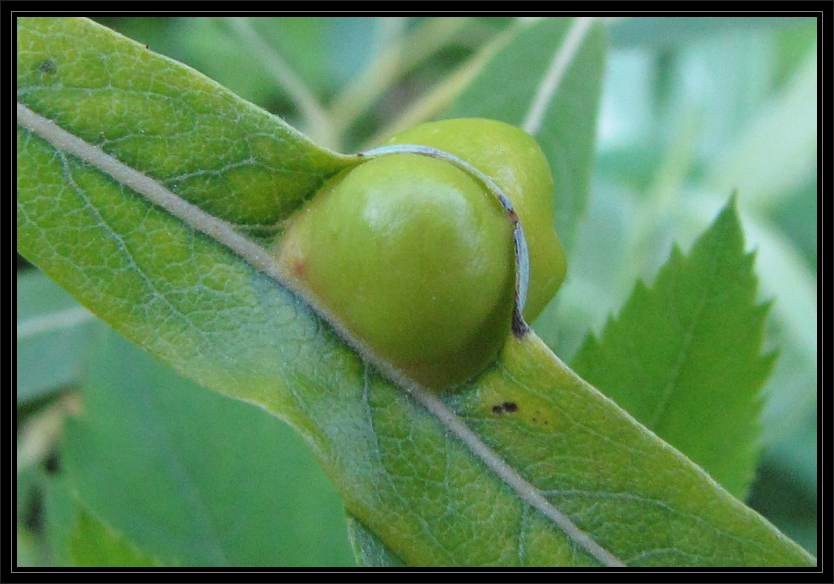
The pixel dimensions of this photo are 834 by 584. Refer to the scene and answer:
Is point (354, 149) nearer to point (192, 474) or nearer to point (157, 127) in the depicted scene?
point (192, 474)

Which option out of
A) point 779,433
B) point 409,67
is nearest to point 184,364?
point 779,433

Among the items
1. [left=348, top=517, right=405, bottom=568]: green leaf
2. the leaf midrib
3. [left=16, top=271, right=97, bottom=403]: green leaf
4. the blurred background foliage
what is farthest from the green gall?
[left=16, top=271, right=97, bottom=403]: green leaf

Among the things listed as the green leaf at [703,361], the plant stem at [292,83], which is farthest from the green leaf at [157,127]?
the plant stem at [292,83]

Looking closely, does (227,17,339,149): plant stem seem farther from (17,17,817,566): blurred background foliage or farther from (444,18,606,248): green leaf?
(444,18,606,248): green leaf

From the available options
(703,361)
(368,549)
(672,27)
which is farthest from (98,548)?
(672,27)

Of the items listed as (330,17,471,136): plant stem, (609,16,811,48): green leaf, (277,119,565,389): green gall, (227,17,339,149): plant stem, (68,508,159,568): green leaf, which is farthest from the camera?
(330,17,471,136): plant stem

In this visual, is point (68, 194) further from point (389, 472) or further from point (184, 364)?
point (389, 472)
